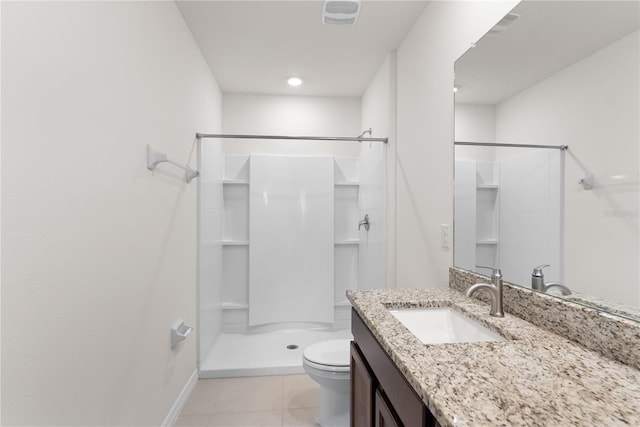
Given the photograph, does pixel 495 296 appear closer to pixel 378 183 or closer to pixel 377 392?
pixel 377 392

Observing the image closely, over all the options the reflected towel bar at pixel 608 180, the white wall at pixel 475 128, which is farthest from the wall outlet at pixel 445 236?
the reflected towel bar at pixel 608 180

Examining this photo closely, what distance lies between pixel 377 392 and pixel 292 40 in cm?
221

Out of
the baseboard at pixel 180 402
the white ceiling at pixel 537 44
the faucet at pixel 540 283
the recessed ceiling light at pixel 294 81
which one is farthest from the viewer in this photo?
the recessed ceiling light at pixel 294 81

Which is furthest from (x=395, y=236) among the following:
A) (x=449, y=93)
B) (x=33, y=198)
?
(x=33, y=198)

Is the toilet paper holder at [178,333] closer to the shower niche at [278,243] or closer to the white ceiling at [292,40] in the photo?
the shower niche at [278,243]

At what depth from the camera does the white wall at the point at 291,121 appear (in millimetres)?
3361

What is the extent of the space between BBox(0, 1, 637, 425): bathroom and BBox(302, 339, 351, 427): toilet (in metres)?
0.69

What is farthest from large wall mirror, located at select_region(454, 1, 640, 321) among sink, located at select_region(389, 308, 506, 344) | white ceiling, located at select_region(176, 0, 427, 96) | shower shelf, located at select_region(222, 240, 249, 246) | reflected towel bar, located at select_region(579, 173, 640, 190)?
shower shelf, located at select_region(222, 240, 249, 246)

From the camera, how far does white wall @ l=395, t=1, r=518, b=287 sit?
5.14 feet

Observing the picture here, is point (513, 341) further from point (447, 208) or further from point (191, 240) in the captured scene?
point (191, 240)

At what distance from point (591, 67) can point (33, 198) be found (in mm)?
1564

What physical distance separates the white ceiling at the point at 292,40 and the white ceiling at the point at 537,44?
29.9 inches

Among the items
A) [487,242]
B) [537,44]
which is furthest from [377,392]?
[537,44]

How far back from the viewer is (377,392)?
107 cm
